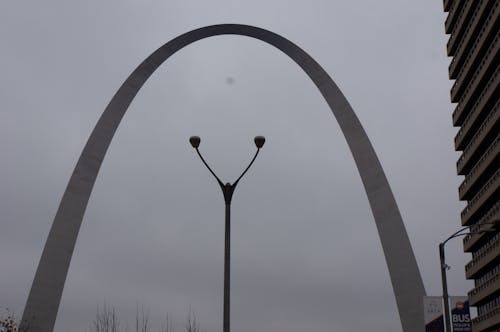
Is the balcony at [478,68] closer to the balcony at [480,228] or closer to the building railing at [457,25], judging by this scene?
the building railing at [457,25]

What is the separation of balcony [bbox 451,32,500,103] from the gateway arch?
2041cm

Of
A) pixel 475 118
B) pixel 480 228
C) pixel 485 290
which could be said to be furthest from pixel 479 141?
pixel 485 290

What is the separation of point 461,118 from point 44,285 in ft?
161

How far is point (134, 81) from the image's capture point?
183ft

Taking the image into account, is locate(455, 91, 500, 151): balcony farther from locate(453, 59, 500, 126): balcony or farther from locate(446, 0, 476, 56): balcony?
locate(446, 0, 476, 56): balcony

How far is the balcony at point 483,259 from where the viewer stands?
69831 mm

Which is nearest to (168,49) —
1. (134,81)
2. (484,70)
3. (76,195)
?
(134,81)

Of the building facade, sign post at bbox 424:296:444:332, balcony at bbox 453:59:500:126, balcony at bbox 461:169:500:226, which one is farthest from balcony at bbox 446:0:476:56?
sign post at bbox 424:296:444:332

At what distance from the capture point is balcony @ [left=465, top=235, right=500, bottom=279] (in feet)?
229

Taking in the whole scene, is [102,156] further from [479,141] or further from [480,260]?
[480,260]

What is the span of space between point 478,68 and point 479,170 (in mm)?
10341

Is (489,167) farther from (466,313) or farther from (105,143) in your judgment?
(466,313)

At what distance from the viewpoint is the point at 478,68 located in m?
72.5

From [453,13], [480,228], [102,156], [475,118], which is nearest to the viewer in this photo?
[102,156]
